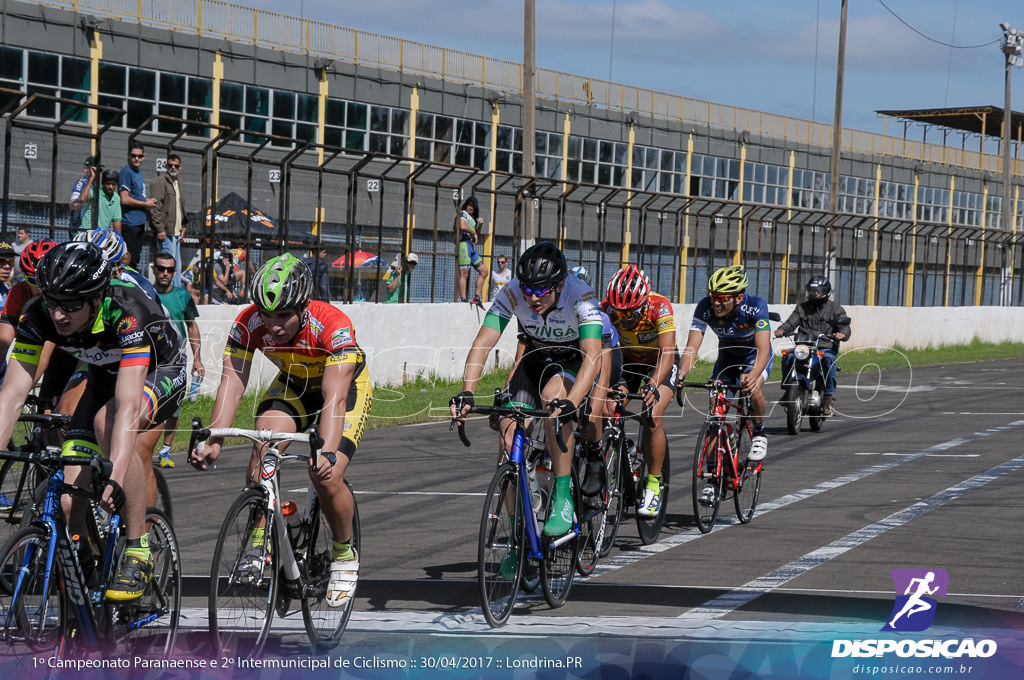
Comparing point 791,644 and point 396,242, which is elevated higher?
point 396,242

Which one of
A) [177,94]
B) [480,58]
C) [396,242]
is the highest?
[480,58]

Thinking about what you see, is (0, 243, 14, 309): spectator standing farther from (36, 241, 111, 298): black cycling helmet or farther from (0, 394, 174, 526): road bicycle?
(36, 241, 111, 298): black cycling helmet

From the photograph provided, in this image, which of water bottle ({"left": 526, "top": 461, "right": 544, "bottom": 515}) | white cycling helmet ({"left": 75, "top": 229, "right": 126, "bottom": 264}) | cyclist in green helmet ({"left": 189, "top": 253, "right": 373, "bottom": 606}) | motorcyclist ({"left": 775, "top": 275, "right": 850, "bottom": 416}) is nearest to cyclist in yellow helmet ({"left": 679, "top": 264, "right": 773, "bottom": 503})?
water bottle ({"left": 526, "top": 461, "right": 544, "bottom": 515})

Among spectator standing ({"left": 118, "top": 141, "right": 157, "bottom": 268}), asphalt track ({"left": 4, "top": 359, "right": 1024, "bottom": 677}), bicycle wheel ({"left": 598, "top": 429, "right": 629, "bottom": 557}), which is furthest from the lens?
spectator standing ({"left": 118, "top": 141, "right": 157, "bottom": 268})

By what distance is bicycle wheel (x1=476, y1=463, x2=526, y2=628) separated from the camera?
6.72 metres

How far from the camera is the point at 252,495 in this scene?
584 cm

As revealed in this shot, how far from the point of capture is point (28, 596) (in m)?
5.16

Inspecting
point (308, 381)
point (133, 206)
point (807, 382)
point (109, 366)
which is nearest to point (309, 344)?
point (308, 381)

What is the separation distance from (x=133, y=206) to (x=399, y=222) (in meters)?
6.98

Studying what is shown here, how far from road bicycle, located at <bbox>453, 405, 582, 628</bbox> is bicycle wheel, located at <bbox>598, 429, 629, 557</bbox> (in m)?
1.37

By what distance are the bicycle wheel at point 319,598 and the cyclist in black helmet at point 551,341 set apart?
1283mm

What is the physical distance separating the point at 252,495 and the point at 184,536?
378 centimetres

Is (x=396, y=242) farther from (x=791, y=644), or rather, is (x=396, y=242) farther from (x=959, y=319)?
(x=959, y=319)

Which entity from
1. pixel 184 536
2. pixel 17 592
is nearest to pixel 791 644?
pixel 17 592
